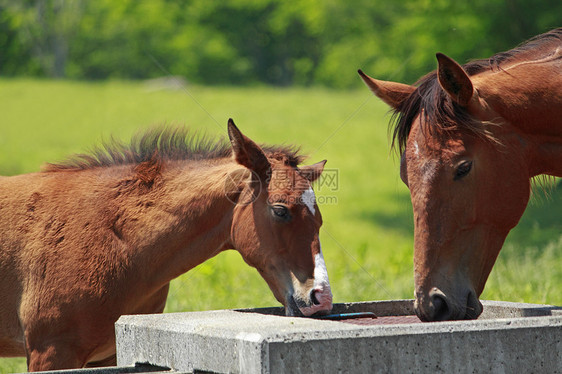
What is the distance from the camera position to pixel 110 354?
5348 mm

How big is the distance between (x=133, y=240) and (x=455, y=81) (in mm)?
2670

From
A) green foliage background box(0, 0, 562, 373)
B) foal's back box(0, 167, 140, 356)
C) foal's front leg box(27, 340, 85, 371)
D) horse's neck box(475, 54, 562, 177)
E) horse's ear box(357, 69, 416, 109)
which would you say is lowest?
foal's front leg box(27, 340, 85, 371)

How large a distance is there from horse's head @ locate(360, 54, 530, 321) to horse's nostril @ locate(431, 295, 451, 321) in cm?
1

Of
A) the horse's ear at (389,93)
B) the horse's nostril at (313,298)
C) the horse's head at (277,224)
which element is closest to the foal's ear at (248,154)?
the horse's head at (277,224)

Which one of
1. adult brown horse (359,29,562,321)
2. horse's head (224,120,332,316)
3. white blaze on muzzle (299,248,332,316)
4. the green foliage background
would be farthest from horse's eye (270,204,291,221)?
adult brown horse (359,29,562,321)

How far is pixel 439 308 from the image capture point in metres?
3.72

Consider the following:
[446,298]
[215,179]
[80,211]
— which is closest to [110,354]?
[80,211]

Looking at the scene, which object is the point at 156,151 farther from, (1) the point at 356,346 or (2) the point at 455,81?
(1) the point at 356,346

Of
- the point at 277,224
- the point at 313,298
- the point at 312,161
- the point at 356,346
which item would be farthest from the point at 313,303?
the point at 312,161

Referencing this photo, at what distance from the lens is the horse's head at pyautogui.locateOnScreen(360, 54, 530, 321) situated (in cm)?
381

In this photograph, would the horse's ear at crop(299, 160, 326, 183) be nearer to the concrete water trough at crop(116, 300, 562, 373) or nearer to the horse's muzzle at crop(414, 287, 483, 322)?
the horse's muzzle at crop(414, 287, 483, 322)

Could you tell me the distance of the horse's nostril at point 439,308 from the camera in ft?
12.2

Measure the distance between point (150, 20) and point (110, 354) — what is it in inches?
2245

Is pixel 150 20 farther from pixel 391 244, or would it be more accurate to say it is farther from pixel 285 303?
pixel 285 303
